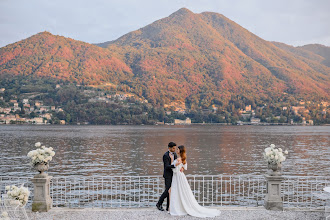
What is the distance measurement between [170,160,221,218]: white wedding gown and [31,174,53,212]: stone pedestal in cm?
355

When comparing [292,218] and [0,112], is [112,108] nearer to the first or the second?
[0,112]

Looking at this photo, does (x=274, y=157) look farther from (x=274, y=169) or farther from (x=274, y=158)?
(x=274, y=169)

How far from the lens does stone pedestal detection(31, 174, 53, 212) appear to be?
1040 cm

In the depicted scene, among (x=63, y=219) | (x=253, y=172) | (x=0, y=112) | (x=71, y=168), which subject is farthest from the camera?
(x=0, y=112)

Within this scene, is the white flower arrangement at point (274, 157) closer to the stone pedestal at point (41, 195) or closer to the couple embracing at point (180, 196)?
the couple embracing at point (180, 196)

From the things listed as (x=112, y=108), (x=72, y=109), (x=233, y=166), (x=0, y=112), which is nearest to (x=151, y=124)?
(x=112, y=108)

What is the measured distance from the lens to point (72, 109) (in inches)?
7402

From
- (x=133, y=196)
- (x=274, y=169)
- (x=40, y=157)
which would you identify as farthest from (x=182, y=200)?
(x=133, y=196)

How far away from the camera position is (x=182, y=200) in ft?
32.9

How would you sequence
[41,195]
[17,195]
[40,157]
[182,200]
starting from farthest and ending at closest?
1. [41,195]
2. [40,157]
3. [182,200]
4. [17,195]

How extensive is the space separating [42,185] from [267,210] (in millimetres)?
6456

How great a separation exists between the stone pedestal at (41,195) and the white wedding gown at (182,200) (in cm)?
355

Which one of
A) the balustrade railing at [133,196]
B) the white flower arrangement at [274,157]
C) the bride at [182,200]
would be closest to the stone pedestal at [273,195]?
the white flower arrangement at [274,157]

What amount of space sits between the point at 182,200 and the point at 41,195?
400 centimetres
